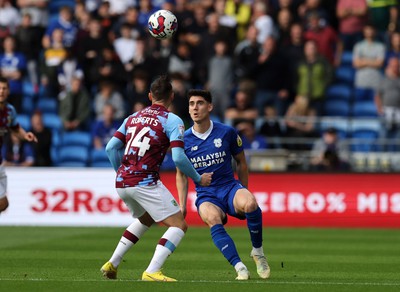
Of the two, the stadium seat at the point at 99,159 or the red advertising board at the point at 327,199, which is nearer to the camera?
the red advertising board at the point at 327,199

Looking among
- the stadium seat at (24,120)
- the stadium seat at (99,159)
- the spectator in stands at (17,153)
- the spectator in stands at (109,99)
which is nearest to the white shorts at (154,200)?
the spectator in stands at (17,153)

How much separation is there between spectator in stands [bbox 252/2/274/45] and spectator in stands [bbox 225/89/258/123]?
2.41m

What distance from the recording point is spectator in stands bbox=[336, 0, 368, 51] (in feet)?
83.8

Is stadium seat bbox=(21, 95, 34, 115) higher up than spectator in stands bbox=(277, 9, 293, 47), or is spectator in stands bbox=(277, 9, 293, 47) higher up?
spectator in stands bbox=(277, 9, 293, 47)

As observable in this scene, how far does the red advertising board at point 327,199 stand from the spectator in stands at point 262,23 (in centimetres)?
482

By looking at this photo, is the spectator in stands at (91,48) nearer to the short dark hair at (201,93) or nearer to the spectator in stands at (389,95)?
the spectator in stands at (389,95)

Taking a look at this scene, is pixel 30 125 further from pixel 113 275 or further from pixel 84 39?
pixel 113 275

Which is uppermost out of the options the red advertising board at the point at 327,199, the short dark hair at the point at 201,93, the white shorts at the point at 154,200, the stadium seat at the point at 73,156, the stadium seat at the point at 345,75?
the short dark hair at the point at 201,93

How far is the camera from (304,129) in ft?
75.7

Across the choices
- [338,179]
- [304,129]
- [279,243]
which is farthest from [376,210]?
[279,243]

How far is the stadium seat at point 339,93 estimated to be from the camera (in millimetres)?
24922

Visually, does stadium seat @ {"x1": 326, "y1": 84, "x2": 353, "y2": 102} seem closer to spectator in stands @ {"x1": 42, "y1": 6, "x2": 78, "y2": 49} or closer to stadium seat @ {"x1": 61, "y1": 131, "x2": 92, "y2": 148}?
stadium seat @ {"x1": 61, "y1": 131, "x2": 92, "y2": 148}

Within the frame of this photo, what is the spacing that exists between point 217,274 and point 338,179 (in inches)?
382

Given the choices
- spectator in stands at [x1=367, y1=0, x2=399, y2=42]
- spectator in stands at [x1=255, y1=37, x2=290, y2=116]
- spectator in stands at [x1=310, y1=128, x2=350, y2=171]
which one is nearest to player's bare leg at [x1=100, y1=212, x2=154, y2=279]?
spectator in stands at [x1=310, y1=128, x2=350, y2=171]
